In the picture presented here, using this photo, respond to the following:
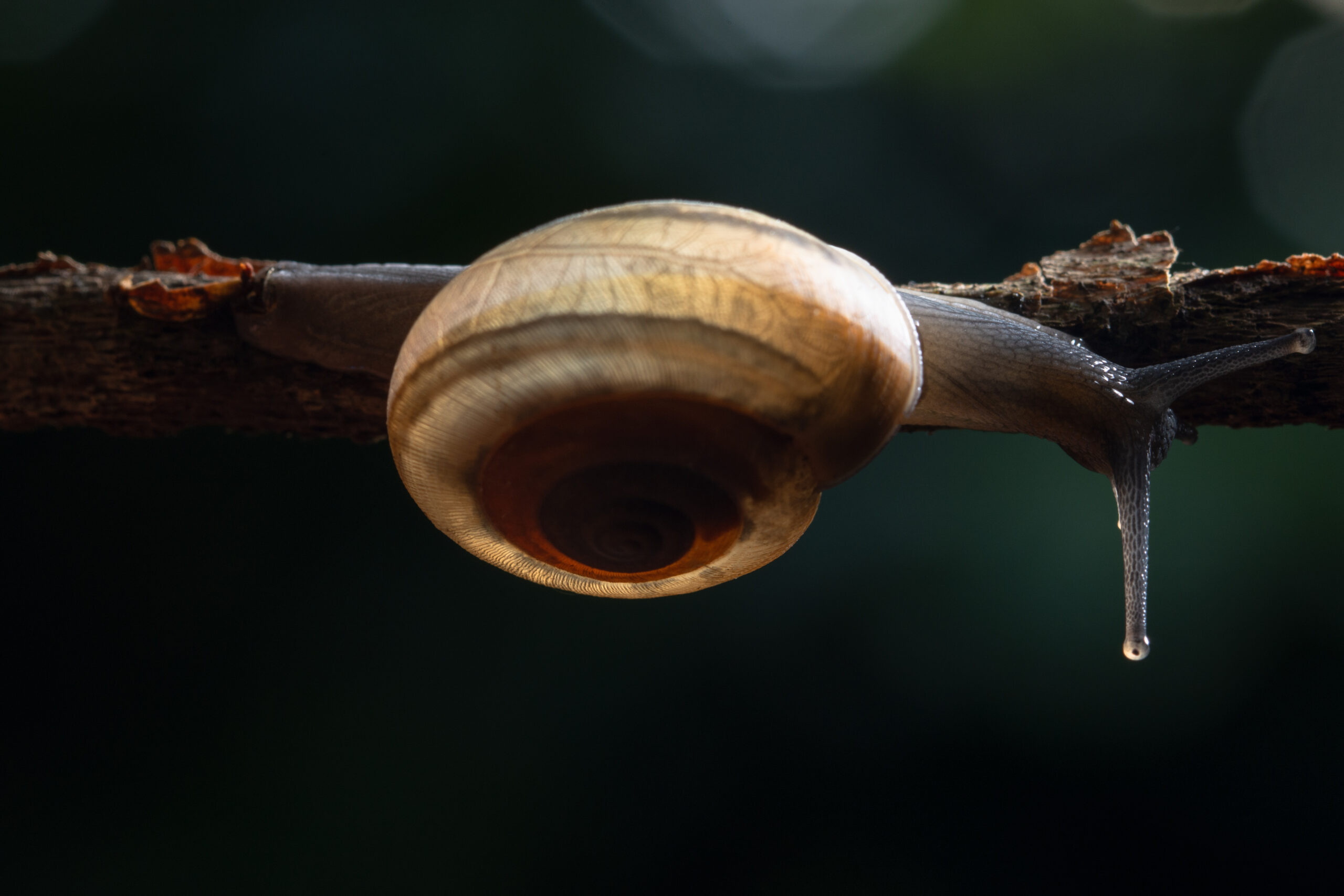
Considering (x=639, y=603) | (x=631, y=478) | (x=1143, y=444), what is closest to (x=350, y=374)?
(x=631, y=478)

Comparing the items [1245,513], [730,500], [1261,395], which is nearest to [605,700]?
[730,500]

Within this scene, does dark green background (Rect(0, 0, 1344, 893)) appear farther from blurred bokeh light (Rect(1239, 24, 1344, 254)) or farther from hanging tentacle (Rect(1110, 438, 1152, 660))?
hanging tentacle (Rect(1110, 438, 1152, 660))

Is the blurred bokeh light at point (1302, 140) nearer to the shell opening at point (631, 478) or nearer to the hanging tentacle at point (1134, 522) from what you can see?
the hanging tentacle at point (1134, 522)

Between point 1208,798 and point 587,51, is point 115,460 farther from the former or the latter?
point 1208,798

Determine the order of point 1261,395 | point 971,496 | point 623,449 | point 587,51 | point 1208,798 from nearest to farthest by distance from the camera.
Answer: point 623,449 < point 1261,395 < point 1208,798 < point 971,496 < point 587,51

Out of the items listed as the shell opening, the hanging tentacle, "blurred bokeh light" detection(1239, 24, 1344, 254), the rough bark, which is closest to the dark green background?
"blurred bokeh light" detection(1239, 24, 1344, 254)

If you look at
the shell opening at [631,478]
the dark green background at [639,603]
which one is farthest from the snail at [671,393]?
the dark green background at [639,603]
